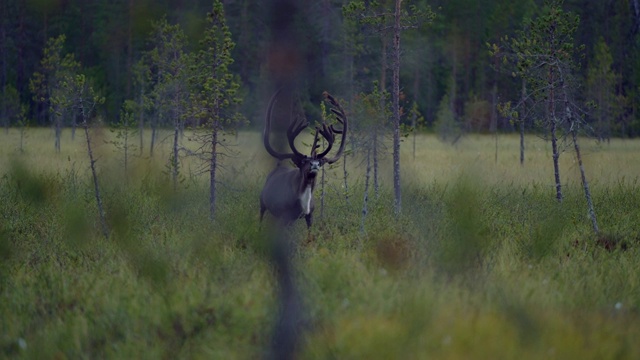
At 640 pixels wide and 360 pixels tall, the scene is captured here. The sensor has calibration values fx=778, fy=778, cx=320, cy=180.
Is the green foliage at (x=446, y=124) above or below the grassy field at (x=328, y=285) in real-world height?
above

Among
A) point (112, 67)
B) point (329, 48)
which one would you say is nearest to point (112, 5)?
point (329, 48)

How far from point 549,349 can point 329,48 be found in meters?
18.1

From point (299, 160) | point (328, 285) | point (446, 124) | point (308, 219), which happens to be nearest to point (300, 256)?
point (328, 285)

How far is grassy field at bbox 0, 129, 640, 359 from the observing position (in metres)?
6.02

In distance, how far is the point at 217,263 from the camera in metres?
7.65

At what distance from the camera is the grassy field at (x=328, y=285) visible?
602 centimetres

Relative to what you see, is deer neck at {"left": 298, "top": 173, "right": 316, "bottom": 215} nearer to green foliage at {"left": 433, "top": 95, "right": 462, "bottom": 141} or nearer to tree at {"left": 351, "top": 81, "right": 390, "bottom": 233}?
tree at {"left": 351, "top": 81, "right": 390, "bottom": 233}

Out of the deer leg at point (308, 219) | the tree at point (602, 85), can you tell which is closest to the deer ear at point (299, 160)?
the deer leg at point (308, 219)

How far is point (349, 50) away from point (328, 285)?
15729 millimetres

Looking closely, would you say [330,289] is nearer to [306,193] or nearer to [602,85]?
[306,193]

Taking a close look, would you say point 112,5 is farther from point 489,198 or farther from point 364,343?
point 364,343

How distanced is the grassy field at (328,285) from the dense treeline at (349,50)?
231 centimetres

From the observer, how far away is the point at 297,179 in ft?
36.1

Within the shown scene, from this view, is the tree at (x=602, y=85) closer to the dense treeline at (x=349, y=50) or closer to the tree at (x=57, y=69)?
the dense treeline at (x=349, y=50)
